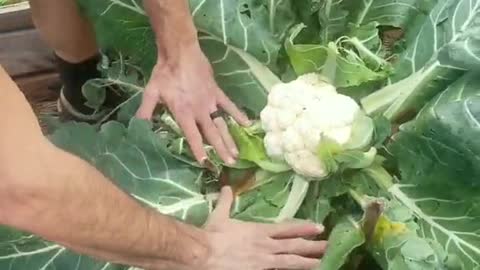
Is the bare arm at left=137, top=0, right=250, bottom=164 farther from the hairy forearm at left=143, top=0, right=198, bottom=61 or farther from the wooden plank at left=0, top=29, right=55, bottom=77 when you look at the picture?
the wooden plank at left=0, top=29, right=55, bottom=77

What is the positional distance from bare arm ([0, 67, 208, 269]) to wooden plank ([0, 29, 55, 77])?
0.71m

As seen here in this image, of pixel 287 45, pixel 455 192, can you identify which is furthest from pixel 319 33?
pixel 455 192

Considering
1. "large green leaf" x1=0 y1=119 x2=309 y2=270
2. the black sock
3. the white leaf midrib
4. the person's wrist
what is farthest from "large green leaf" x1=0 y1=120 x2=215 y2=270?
the black sock

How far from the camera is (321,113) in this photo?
114cm

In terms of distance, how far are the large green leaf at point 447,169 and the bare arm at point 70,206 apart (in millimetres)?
263

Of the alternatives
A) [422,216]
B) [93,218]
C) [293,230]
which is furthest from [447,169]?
[93,218]

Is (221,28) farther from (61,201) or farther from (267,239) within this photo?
(61,201)

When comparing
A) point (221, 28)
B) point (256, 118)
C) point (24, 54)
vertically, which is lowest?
point (24, 54)

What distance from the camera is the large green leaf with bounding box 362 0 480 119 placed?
1137 millimetres

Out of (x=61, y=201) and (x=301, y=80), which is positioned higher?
(x=61, y=201)

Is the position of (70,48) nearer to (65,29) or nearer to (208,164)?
(65,29)

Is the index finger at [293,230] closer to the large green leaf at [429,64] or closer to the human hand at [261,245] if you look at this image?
the human hand at [261,245]

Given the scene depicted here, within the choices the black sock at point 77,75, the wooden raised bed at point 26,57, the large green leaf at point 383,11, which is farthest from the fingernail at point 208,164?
the wooden raised bed at point 26,57

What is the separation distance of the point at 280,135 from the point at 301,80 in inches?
2.9
